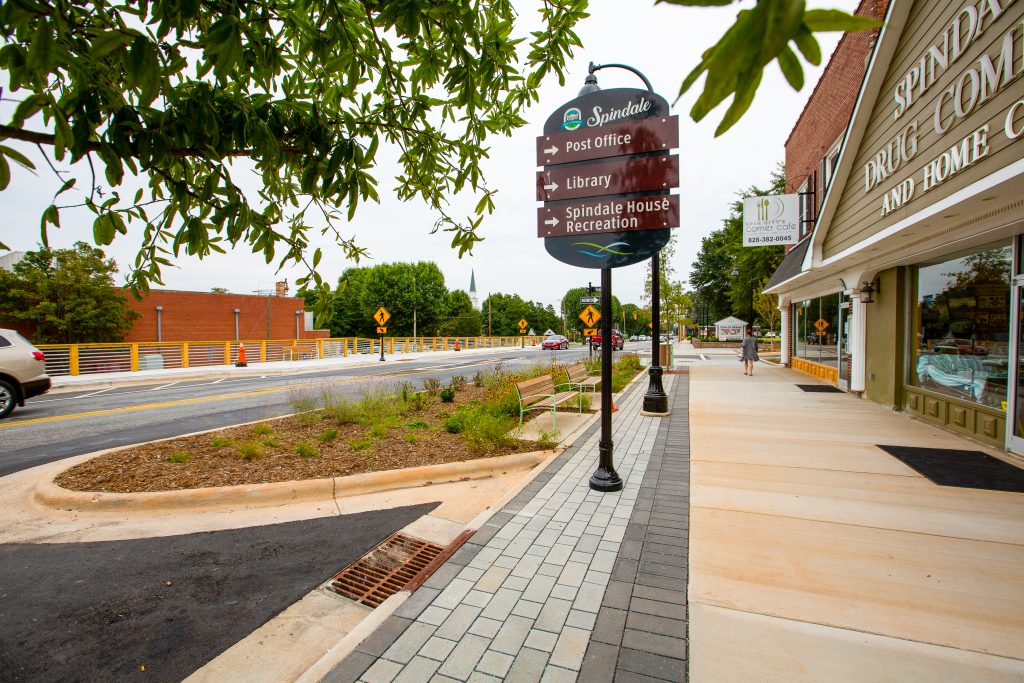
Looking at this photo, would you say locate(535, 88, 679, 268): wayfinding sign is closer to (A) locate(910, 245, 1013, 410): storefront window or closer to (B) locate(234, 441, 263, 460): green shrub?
(B) locate(234, 441, 263, 460): green shrub

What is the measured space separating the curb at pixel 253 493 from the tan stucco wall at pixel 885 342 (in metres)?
8.50

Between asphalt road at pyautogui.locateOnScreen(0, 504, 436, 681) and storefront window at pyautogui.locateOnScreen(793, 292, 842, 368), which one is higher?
storefront window at pyautogui.locateOnScreen(793, 292, 842, 368)

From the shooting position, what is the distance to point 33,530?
4.28m

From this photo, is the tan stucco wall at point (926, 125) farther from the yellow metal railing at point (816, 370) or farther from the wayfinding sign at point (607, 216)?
the yellow metal railing at point (816, 370)

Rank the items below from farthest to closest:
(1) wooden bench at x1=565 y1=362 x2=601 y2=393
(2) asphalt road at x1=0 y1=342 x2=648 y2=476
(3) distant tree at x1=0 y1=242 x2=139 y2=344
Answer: (3) distant tree at x1=0 y1=242 x2=139 y2=344
(1) wooden bench at x1=565 y1=362 x2=601 y2=393
(2) asphalt road at x1=0 y1=342 x2=648 y2=476

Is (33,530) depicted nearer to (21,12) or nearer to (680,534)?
(21,12)

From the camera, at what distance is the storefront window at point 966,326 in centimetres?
644

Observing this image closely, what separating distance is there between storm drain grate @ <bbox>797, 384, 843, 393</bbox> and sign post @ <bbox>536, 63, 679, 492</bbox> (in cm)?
995

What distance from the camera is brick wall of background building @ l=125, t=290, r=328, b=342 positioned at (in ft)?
117

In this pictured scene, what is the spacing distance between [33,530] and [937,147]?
10380 millimetres

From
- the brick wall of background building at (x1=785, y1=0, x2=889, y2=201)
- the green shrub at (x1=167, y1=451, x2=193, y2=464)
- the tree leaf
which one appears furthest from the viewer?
the brick wall of background building at (x1=785, y1=0, x2=889, y2=201)

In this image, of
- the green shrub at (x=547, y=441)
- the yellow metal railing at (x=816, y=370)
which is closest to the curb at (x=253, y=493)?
the green shrub at (x=547, y=441)

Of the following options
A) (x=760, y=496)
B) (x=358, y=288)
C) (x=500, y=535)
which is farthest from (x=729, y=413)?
(x=358, y=288)

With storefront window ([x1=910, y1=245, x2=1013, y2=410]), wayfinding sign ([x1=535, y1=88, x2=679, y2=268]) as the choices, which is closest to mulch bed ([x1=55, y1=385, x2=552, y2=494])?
wayfinding sign ([x1=535, y1=88, x2=679, y2=268])
